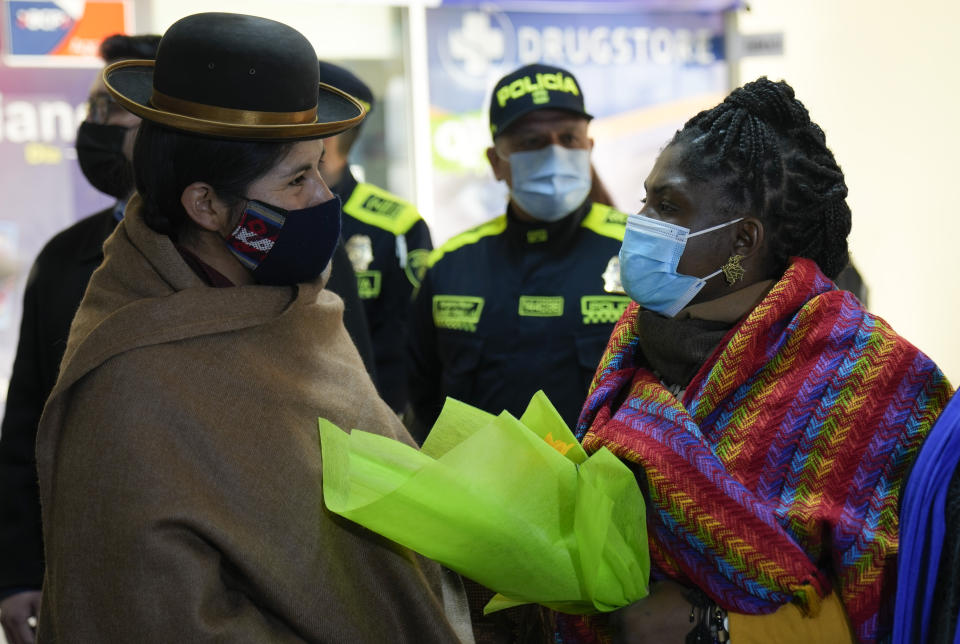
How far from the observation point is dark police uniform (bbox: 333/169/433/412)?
339 centimetres

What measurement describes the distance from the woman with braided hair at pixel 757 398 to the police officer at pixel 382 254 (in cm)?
177

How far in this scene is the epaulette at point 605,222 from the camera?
2953mm

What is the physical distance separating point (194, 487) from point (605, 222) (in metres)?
1.85

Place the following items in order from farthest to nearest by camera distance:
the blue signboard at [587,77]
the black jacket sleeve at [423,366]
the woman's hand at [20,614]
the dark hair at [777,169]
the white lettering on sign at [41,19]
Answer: the blue signboard at [587,77], the white lettering on sign at [41,19], the black jacket sleeve at [423,366], the woman's hand at [20,614], the dark hair at [777,169]

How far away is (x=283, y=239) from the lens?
1660mm

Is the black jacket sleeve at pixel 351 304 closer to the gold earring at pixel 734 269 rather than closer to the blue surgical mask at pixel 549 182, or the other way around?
the blue surgical mask at pixel 549 182

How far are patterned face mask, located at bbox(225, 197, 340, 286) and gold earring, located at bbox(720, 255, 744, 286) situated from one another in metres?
0.66

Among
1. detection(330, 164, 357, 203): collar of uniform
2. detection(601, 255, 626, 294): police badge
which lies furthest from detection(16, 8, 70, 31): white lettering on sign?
detection(601, 255, 626, 294): police badge

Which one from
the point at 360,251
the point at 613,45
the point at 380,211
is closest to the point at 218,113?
the point at 360,251

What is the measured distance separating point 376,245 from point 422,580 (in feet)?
6.72

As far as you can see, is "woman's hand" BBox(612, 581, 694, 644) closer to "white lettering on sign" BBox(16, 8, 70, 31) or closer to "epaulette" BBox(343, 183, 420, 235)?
"epaulette" BBox(343, 183, 420, 235)

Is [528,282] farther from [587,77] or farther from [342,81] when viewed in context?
[587,77]

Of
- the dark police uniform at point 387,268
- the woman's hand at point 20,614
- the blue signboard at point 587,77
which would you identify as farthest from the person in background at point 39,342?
the blue signboard at point 587,77

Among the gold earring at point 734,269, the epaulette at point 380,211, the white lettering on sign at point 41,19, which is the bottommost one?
the epaulette at point 380,211
